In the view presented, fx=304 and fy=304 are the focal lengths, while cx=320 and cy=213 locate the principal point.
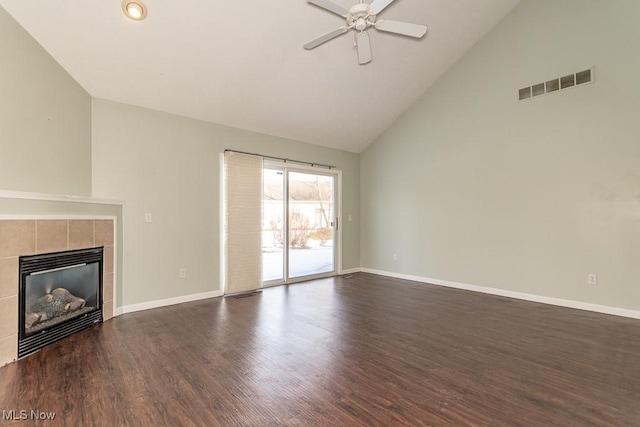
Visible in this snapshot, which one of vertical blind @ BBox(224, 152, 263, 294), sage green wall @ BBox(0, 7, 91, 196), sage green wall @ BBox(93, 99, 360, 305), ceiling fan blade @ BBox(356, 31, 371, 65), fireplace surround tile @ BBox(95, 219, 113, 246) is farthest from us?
vertical blind @ BBox(224, 152, 263, 294)

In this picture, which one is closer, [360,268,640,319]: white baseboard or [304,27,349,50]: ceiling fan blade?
[304,27,349,50]: ceiling fan blade

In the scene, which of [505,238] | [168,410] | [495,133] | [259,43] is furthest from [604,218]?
[168,410]

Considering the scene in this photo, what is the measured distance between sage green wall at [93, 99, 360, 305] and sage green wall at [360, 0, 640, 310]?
335 centimetres

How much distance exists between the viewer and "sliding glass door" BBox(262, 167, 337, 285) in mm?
5238

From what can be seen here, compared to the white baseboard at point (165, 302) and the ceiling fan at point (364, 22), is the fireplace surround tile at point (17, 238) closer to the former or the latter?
the white baseboard at point (165, 302)

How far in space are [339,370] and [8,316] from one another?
2734 millimetres

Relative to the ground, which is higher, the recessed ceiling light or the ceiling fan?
the recessed ceiling light

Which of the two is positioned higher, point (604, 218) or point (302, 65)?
point (302, 65)

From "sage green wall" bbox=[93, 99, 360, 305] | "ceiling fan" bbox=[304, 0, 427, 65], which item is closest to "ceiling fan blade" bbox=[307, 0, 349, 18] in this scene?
"ceiling fan" bbox=[304, 0, 427, 65]

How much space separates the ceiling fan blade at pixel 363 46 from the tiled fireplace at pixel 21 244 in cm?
342

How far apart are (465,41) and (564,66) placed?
1.40 m

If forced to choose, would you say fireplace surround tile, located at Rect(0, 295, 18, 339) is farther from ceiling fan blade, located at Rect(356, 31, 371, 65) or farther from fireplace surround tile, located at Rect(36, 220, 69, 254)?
ceiling fan blade, located at Rect(356, 31, 371, 65)

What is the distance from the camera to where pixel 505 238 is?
4.52 m

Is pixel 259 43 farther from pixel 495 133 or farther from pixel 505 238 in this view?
pixel 505 238
